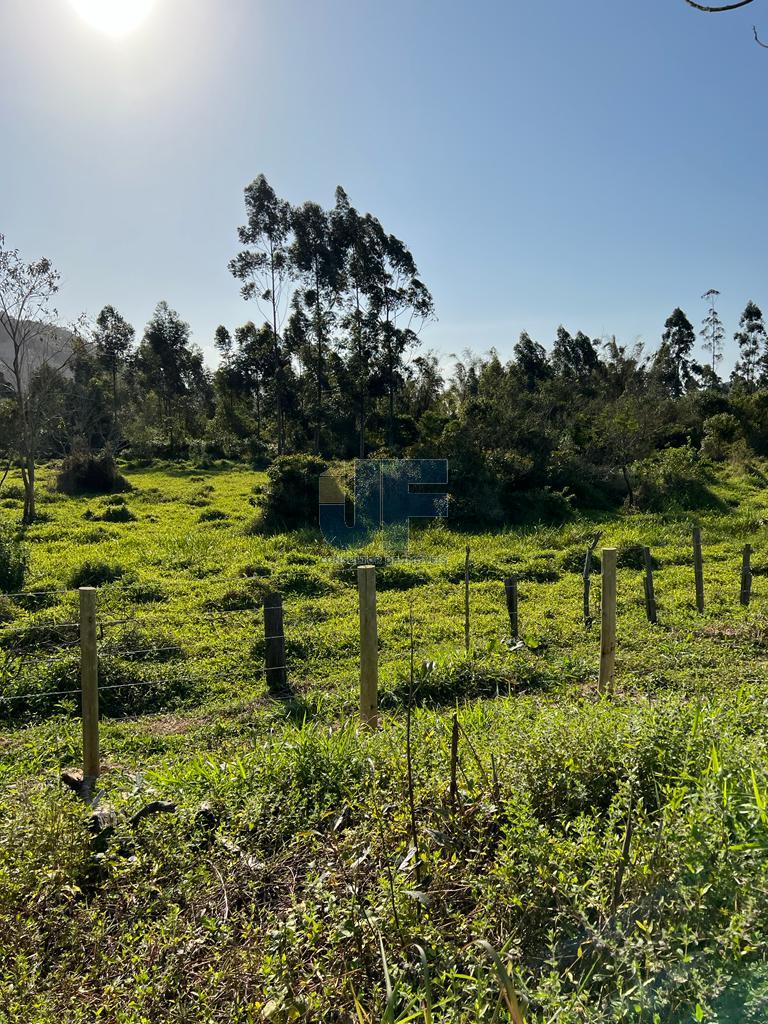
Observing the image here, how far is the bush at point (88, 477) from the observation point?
19.8 metres

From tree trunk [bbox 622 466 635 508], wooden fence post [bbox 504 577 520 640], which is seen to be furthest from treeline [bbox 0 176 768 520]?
wooden fence post [bbox 504 577 520 640]

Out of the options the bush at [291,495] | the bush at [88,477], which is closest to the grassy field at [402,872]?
the bush at [291,495]

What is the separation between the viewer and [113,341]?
1565 inches

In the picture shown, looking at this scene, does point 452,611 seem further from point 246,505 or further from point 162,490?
point 162,490

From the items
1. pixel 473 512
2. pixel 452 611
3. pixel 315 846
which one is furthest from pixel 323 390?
pixel 315 846

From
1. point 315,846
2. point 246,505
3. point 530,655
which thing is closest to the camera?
point 315,846

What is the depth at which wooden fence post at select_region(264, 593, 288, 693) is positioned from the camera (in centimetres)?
553

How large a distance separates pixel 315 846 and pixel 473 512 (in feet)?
42.7

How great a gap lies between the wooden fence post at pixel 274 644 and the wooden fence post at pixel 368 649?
59.9 inches

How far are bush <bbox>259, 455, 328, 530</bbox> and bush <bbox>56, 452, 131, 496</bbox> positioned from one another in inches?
291

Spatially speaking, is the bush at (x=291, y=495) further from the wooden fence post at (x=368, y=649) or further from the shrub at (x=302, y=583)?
the wooden fence post at (x=368, y=649)

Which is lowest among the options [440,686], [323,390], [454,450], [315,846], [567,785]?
[440,686]

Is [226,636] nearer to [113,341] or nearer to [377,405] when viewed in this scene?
[377,405]

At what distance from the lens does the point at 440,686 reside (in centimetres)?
562
